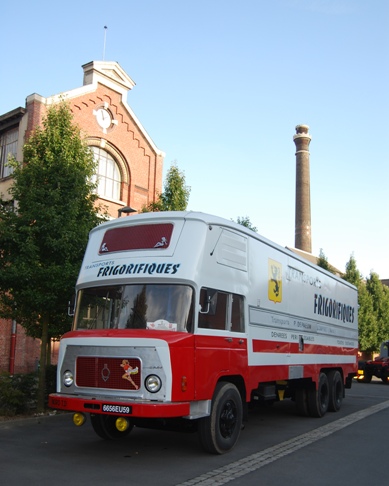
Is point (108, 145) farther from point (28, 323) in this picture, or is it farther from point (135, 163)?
point (28, 323)

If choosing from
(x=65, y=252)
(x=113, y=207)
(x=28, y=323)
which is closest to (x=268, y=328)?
(x=65, y=252)

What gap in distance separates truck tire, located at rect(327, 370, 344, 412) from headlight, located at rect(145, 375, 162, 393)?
733cm

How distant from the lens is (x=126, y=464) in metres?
7.07

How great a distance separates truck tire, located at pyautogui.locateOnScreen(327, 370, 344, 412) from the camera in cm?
1294

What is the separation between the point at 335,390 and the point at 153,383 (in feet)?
25.7

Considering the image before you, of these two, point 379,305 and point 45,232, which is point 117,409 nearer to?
point 45,232

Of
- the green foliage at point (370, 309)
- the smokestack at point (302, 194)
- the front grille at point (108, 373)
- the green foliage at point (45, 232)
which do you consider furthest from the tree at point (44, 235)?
the smokestack at point (302, 194)


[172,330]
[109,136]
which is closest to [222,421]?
[172,330]

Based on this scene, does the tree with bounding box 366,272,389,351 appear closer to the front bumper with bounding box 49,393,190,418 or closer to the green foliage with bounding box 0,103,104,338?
the green foliage with bounding box 0,103,104,338

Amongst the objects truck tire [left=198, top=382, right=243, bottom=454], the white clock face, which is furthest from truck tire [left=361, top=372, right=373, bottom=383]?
truck tire [left=198, top=382, right=243, bottom=454]

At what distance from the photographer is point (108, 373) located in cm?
710

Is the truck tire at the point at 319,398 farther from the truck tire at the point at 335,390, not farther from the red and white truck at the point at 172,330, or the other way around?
the red and white truck at the point at 172,330

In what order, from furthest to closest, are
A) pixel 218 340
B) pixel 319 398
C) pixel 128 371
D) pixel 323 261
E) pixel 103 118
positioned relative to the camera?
pixel 323 261, pixel 103 118, pixel 319 398, pixel 218 340, pixel 128 371

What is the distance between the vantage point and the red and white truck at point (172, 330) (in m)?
6.83
